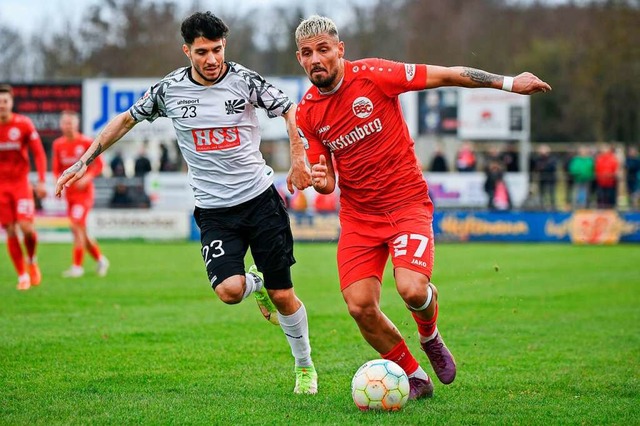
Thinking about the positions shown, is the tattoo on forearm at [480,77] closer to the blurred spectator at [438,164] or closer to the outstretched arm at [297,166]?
the outstretched arm at [297,166]

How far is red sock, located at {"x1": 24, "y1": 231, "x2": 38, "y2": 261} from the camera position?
1414 cm

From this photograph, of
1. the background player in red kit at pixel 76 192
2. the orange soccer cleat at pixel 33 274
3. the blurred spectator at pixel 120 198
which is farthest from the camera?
the blurred spectator at pixel 120 198

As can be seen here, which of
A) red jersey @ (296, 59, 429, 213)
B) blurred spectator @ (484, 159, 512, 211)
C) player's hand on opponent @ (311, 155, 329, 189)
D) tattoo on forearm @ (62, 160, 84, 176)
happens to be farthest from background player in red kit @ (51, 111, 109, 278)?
blurred spectator @ (484, 159, 512, 211)

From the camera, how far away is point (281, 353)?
8977mm

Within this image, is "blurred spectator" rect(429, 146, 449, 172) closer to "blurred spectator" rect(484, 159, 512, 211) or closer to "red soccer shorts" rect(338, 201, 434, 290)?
"blurred spectator" rect(484, 159, 512, 211)

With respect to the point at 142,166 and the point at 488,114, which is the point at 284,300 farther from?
the point at 488,114

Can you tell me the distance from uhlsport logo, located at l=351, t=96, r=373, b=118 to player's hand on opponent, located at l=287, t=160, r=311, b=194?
591 millimetres

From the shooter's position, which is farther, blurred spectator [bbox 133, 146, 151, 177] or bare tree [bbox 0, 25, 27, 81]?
bare tree [bbox 0, 25, 27, 81]

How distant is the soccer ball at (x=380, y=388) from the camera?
6395mm

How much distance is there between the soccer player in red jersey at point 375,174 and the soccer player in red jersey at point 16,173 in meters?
7.55

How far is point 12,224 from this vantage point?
550 inches

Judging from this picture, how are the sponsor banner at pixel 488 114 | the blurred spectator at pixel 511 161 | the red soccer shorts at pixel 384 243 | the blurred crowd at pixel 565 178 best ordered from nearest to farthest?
1. the red soccer shorts at pixel 384 243
2. the blurred crowd at pixel 565 178
3. the blurred spectator at pixel 511 161
4. the sponsor banner at pixel 488 114

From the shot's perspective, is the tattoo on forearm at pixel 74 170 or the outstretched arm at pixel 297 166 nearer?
the outstretched arm at pixel 297 166

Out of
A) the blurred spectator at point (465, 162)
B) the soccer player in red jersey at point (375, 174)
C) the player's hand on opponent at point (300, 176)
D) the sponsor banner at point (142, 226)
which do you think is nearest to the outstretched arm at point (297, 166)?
the player's hand on opponent at point (300, 176)
